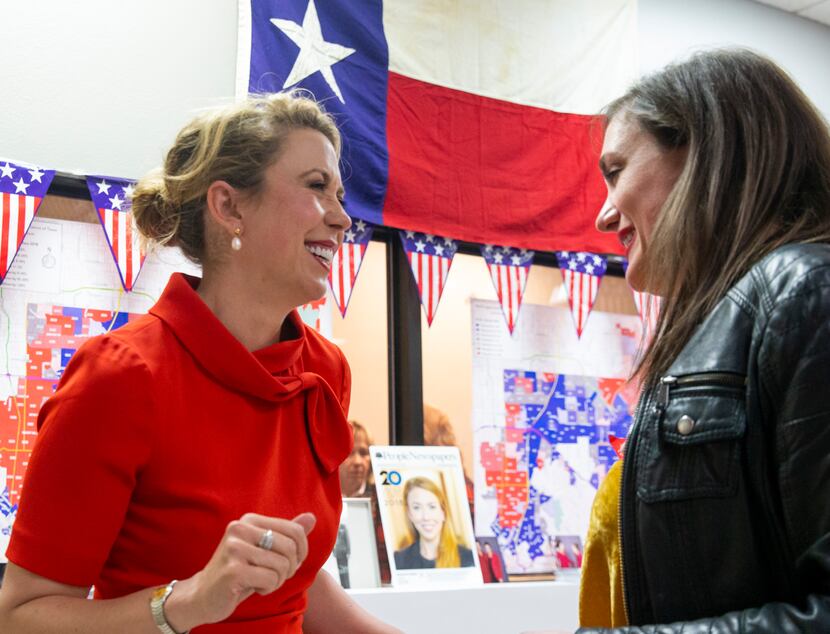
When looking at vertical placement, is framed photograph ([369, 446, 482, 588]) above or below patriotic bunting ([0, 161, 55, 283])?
below

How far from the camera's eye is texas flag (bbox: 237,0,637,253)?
3.42 metres

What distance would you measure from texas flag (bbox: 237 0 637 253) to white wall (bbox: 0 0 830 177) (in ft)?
0.47

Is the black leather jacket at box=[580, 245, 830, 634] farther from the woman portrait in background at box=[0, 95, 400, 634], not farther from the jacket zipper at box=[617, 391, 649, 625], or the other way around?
the woman portrait in background at box=[0, 95, 400, 634]

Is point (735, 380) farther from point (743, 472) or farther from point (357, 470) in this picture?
point (357, 470)

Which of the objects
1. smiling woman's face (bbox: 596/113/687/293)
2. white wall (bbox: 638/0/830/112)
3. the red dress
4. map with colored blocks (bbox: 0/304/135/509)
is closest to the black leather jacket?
smiling woman's face (bbox: 596/113/687/293)

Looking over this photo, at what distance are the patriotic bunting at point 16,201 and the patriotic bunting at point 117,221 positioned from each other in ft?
0.50

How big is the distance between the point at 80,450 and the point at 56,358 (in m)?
1.55

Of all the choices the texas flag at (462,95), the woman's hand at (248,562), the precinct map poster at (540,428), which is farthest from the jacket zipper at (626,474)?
the precinct map poster at (540,428)

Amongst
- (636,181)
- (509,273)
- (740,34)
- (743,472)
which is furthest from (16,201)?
(740,34)

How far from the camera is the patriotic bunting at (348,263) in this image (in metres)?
3.46

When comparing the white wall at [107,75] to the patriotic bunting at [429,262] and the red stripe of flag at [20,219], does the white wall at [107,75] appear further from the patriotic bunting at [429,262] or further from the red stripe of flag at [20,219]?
the patriotic bunting at [429,262]

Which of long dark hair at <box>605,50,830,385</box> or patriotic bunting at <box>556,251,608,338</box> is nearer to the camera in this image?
long dark hair at <box>605,50,830,385</box>

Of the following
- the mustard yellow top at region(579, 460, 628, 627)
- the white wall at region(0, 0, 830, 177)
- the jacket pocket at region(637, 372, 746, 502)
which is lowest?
the mustard yellow top at region(579, 460, 628, 627)

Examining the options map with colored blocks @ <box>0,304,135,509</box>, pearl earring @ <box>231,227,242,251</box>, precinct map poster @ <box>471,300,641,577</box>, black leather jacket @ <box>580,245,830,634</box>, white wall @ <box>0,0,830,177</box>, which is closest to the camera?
black leather jacket @ <box>580,245,830,634</box>
